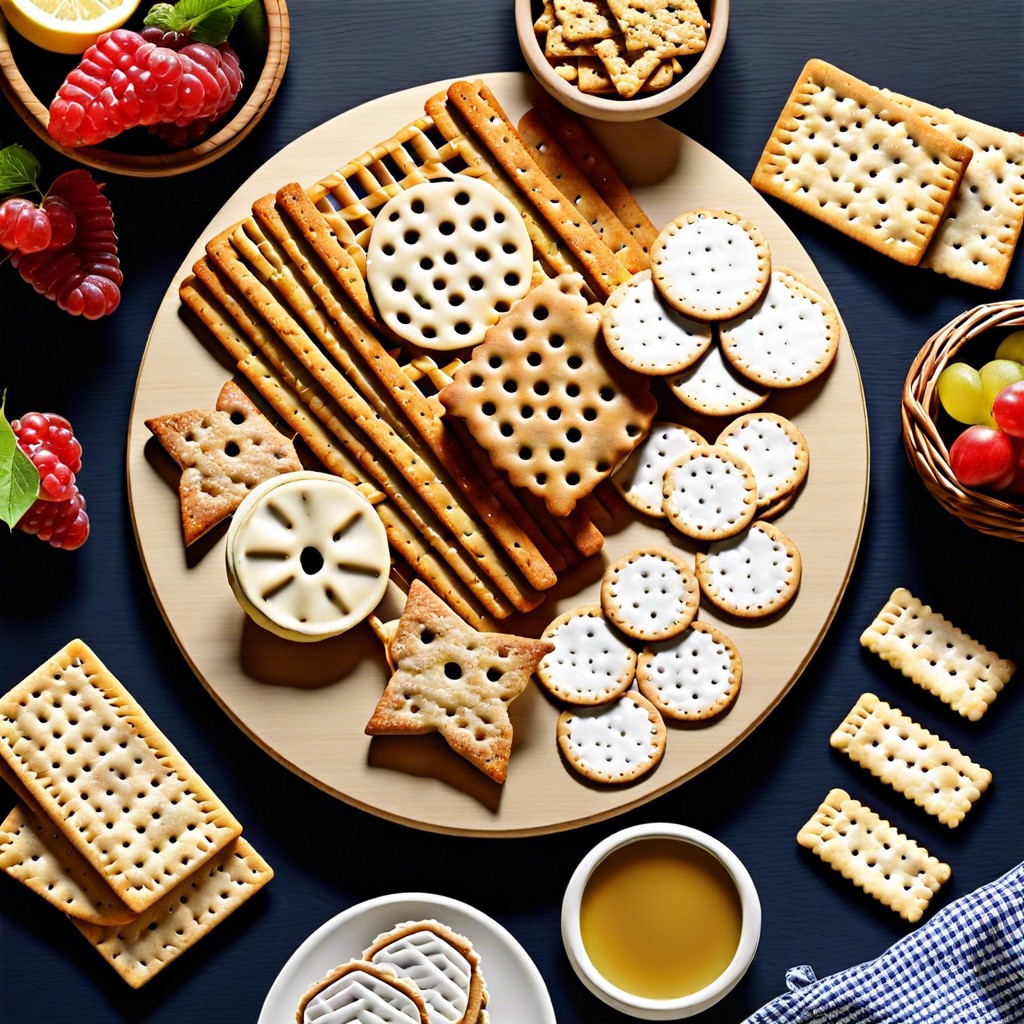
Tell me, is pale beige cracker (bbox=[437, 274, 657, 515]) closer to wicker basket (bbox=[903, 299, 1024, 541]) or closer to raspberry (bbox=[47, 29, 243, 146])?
wicker basket (bbox=[903, 299, 1024, 541])

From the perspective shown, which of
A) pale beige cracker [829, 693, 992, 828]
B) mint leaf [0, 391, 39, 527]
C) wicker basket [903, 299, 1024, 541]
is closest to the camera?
mint leaf [0, 391, 39, 527]

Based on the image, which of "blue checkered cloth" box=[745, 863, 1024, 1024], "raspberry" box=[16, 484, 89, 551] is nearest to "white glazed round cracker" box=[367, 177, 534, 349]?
"raspberry" box=[16, 484, 89, 551]

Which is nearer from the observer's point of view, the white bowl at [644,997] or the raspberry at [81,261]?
the white bowl at [644,997]

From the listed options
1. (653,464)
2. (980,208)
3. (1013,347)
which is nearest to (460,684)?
(653,464)

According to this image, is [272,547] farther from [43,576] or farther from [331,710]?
[43,576]

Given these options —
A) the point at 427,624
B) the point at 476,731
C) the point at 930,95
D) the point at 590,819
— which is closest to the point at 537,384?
the point at 427,624

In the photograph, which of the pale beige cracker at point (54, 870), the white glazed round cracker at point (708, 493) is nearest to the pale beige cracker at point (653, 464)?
the white glazed round cracker at point (708, 493)

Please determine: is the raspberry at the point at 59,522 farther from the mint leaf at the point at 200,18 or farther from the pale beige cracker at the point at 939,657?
the pale beige cracker at the point at 939,657
